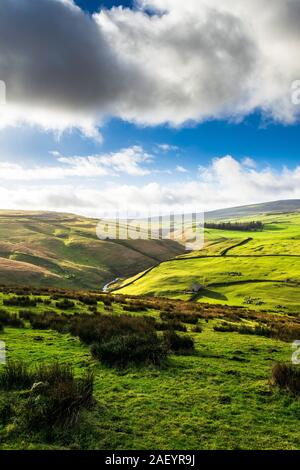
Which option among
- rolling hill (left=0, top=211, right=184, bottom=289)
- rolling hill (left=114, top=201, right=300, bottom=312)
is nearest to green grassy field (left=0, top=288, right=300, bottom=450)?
rolling hill (left=114, top=201, right=300, bottom=312)

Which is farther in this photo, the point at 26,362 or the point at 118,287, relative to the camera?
the point at 118,287

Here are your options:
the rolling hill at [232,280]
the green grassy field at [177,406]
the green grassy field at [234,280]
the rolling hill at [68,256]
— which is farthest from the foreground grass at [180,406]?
the rolling hill at [68,256]

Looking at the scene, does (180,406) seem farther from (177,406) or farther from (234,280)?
A: (234,280)

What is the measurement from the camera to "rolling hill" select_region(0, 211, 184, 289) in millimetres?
88438

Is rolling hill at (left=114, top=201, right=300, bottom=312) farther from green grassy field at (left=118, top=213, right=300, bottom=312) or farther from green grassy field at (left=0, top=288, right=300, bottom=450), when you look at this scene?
green grassy field at (left=0, top=288, right=300, bottom=450)

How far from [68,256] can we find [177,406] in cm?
12292

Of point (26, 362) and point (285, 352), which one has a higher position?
point (26, 362)

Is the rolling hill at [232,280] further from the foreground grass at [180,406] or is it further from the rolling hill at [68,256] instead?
the foreground grass at [180,406]

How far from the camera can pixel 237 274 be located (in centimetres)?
8406

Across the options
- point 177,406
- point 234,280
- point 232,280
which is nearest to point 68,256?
point 232,280

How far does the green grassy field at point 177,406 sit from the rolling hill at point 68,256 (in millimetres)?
71185
